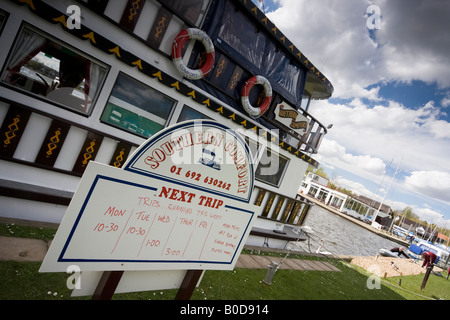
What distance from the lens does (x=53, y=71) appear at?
13.3ft

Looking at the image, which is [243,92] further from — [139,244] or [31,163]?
[139,244]

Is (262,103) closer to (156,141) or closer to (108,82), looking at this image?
(108,82)

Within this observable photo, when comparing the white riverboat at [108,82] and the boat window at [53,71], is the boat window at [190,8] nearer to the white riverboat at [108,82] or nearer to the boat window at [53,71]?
the white riverboat at [108,82]

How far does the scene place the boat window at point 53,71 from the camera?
3.72 m

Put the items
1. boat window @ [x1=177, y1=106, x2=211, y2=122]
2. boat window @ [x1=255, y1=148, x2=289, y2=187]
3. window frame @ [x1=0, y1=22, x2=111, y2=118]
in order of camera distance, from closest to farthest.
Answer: window frame @ [x1=0, y1=22, x2=111, y2=118] < boat window @ [x1=177, y1=106, x2=211, y2=122] < boat window @ [x1=255, y1=148, x2=289, y2=187]

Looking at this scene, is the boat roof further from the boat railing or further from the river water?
the river water

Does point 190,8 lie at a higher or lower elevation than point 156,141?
higher

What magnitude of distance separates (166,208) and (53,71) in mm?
3821

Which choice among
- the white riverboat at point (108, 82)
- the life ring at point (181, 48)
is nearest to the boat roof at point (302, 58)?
the white riverboat at point (108, 82)

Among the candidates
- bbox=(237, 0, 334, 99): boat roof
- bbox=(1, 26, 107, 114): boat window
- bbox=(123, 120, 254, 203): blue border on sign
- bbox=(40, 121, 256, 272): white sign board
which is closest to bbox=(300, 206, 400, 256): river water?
bbox=(237, 0, 334, 99): boat roof

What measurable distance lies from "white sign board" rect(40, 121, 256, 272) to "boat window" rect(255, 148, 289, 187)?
17.0 ft

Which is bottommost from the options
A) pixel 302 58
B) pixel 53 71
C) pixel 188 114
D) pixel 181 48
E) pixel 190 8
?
pixel 53 71

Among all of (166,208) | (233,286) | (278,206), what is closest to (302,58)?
(278,206)

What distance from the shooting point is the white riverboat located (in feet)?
12.2
